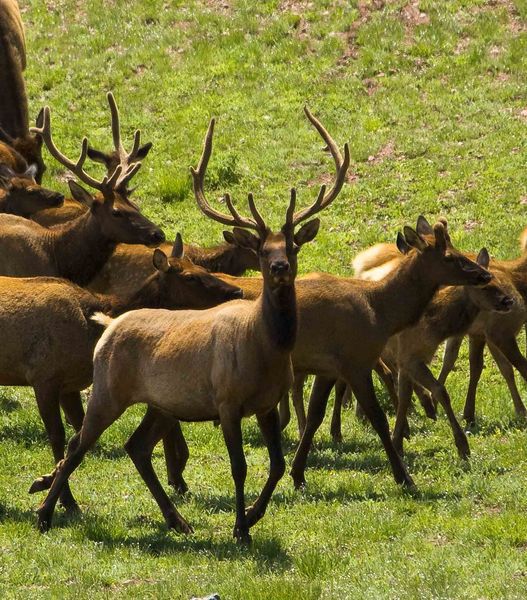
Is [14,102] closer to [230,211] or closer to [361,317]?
[361,317]

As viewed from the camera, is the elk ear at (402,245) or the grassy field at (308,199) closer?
the grassy field at (308,199)

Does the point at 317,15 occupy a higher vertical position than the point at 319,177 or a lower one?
higher

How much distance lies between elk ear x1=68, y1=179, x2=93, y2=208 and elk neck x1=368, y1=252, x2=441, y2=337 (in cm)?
351

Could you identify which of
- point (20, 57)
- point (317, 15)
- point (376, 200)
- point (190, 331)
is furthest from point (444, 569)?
point (317, 15)

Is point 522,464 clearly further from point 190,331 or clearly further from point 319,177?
point 319,177

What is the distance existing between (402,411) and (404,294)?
126cm

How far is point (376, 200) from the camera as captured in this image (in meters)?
20.7

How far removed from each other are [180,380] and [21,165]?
7950 millimetres

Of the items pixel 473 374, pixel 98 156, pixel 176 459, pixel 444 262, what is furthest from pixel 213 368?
pixel 98 156

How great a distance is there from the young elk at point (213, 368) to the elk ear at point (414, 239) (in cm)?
180

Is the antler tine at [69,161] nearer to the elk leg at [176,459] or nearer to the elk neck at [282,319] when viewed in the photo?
the elk leg at [176,459]

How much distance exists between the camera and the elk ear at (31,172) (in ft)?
54.3

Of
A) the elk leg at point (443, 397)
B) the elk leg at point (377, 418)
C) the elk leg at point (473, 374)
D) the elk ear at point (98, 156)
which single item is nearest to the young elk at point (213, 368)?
the elk leg at point (377, 418)

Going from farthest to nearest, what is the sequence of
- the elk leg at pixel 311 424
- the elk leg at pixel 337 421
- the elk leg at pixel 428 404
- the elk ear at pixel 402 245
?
the elk leg at pixel 428 404 → the elk leg at pixel 337 421 → the elk ear at pixel 402 245 → the elk leg at pixel 311 424
